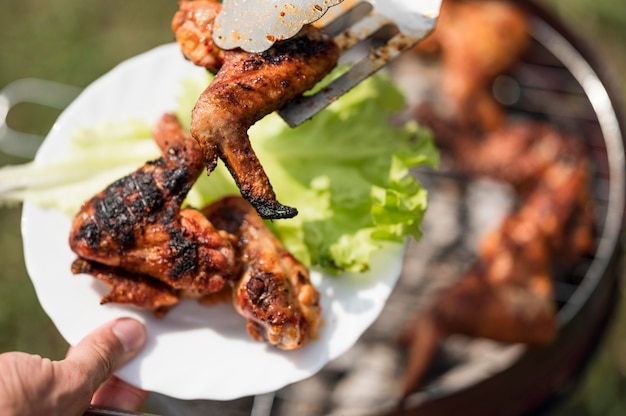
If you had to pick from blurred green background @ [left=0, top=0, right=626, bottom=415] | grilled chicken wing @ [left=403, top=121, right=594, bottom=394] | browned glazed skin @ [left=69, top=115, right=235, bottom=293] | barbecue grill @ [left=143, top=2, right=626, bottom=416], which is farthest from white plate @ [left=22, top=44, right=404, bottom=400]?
blurred green background @ [left=0, top=0, right=626, bottom=415]

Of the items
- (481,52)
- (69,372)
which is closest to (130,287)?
(69,372)

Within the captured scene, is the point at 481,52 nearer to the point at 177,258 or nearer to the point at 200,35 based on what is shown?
the point at 200,35

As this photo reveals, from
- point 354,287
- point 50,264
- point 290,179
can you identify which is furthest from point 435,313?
point 50,264

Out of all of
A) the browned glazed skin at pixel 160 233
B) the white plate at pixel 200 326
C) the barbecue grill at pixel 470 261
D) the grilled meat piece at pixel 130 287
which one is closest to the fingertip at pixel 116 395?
the barbecue grill at pixel 470 261

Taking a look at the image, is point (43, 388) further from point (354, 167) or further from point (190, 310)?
point (354, 167)

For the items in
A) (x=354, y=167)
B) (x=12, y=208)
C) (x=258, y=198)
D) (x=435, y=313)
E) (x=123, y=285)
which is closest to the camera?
(x=258, y=198)

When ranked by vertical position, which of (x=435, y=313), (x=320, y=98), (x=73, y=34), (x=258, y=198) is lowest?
(x=435, y=313)

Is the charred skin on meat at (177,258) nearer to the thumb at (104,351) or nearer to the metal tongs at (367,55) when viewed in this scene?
the thumb at (104,351)
